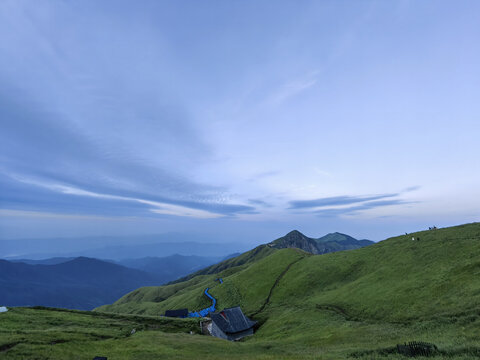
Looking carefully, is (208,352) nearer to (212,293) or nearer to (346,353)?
(346,353)

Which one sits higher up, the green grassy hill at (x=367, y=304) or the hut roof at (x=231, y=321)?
the green grassy hill at (x=367, y=304)

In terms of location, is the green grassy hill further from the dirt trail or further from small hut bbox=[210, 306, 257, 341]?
small hut bbox=[210, 306, 257, 341]

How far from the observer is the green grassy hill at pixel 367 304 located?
101 ft

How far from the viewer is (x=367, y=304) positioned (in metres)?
51.2

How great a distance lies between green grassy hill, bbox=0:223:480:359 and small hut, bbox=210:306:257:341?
4.06 m

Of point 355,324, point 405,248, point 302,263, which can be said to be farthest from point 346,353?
point 302,263

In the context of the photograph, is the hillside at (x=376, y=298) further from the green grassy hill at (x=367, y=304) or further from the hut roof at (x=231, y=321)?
the hut roof at (x=231, y=321)

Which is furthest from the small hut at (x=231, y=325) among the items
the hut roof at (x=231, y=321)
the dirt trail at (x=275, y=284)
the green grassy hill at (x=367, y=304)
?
the dirt trail at (x=275, y=284)

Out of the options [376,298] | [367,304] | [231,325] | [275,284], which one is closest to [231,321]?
[231,325]

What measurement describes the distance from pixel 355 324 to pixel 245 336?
29814 mm

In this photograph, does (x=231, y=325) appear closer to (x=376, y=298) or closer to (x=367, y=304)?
(x=367, y=304)

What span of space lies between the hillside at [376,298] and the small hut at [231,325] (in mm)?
3776

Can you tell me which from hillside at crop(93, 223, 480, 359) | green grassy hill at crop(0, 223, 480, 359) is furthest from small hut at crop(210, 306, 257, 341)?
green grassy hill at crop(0, 223, 480, 359)

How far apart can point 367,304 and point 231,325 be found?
3340 centimetres
